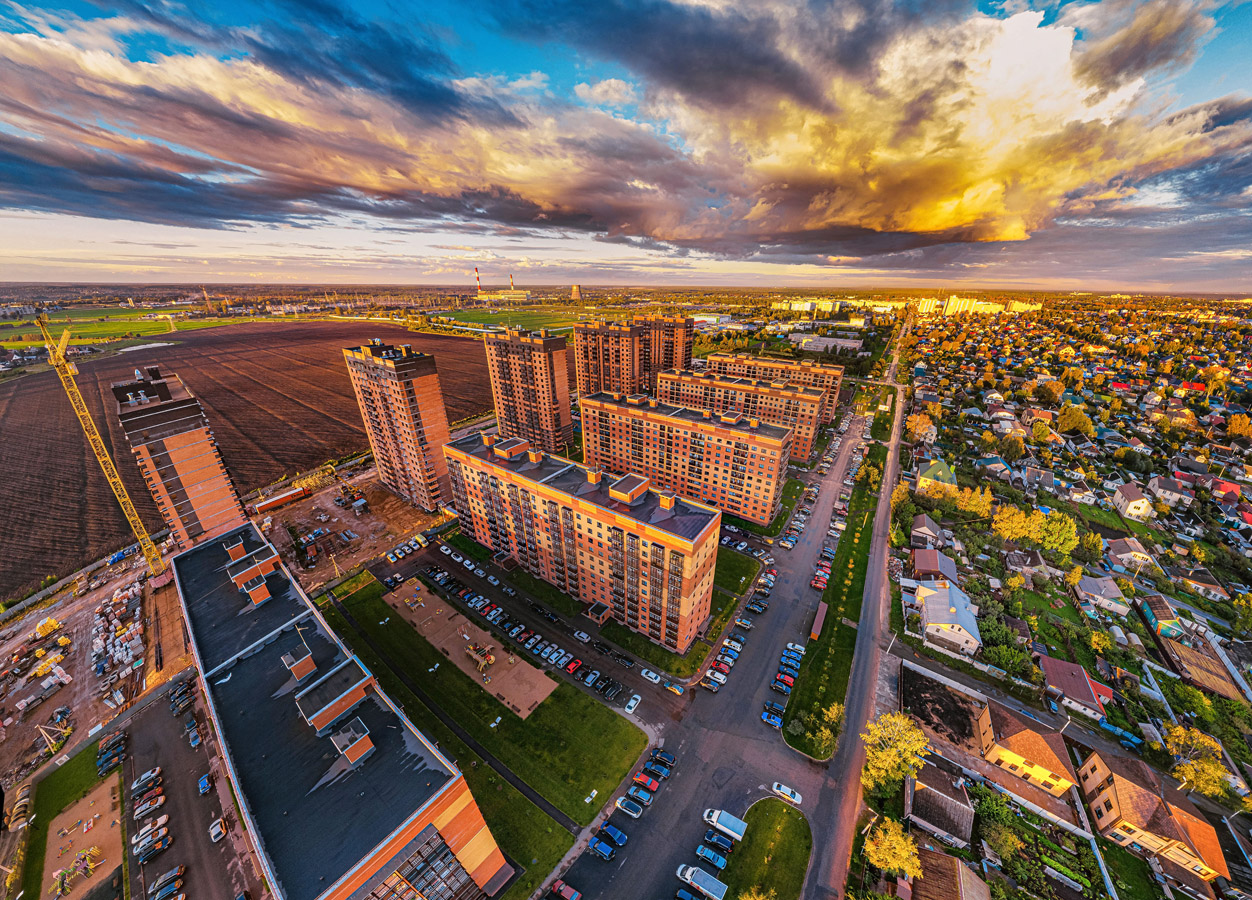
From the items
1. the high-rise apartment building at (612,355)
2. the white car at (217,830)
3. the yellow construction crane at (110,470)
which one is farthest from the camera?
the high-rise apartment building at (612,355)

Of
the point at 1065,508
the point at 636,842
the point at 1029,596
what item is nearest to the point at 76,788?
the point at 636,842

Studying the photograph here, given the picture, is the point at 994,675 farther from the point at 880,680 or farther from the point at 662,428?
the point at 662,428

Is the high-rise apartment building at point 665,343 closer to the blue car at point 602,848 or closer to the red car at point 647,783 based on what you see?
the red car at point 647,783

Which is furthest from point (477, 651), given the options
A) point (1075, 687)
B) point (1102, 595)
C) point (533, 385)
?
point (1102, 595)

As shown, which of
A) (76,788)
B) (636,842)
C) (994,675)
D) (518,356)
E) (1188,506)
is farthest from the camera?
(518,356)

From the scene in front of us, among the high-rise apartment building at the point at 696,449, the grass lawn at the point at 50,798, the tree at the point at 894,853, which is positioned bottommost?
the grass lawn at the point at 50,798

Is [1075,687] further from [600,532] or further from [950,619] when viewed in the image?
[600,532]

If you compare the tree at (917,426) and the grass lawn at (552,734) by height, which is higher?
the tree at (917,426)

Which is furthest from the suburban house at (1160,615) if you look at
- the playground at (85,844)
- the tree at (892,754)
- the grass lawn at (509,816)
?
the playground at (85,844)
